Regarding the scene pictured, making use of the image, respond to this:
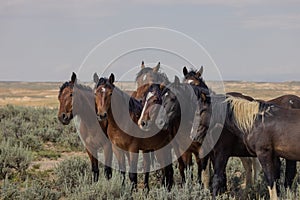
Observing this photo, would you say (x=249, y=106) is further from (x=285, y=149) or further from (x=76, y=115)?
(x=76, y=115)

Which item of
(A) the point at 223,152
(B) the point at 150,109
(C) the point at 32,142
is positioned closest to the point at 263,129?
(A) the point at 223,152

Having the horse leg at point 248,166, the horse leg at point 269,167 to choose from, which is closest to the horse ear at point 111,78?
the horse leg at point 269,167

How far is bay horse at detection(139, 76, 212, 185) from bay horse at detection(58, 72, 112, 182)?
49.1 inches

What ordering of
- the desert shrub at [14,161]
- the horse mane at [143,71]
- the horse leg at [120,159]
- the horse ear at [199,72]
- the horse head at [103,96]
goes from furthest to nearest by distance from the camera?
1. the desert shrub at [14,161]
2. the horse mane at [143,71]
3. the horse ear at [199,72]
4. the horse leg at [120,159]
5. the horse head at [103,96]

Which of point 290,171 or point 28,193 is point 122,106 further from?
point 290,171

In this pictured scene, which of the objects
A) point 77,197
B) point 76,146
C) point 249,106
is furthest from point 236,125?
point 76,146

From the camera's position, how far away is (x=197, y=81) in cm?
747

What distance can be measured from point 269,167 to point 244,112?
2.98 ft

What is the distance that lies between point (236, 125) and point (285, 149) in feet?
2.72

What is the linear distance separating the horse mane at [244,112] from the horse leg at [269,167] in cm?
42

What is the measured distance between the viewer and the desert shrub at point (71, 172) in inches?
313

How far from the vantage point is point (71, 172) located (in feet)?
27.1

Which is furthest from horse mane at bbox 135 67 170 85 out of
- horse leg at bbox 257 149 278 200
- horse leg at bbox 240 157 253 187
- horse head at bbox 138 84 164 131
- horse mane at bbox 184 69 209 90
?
horse leg at bbox 240 157 253 187

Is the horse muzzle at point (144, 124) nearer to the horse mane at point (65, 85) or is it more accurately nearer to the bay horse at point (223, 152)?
the bay horse at point (223, 152)
